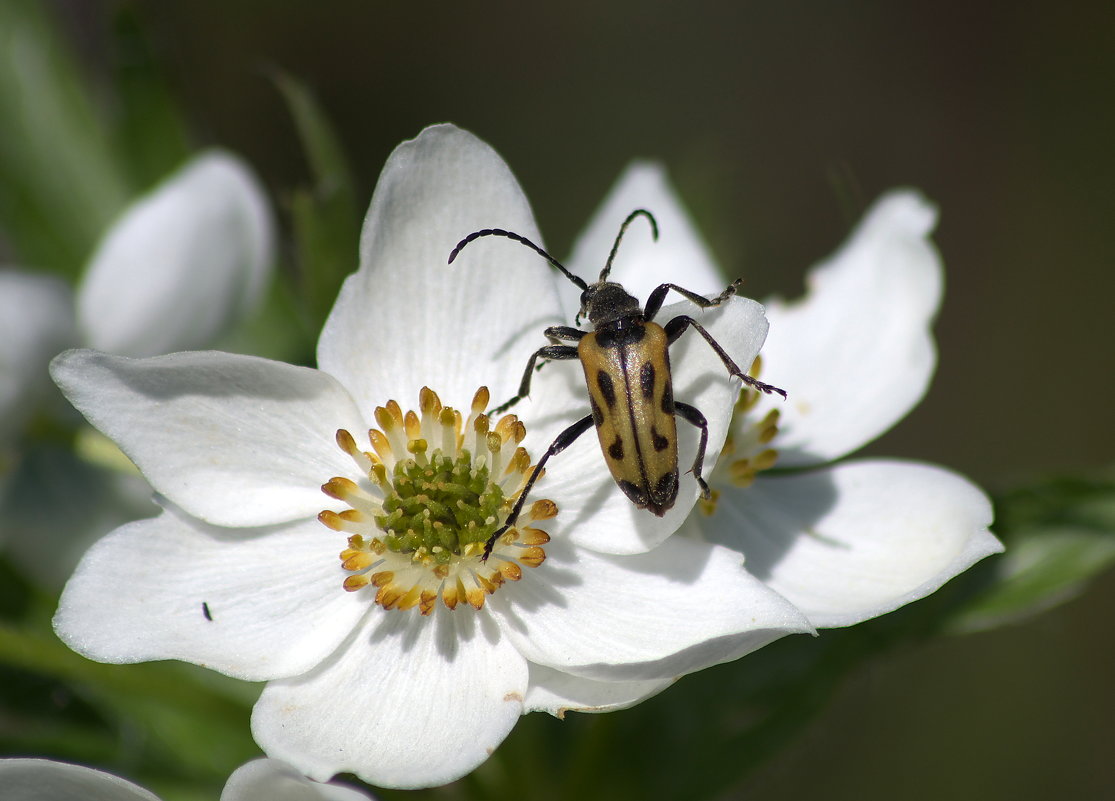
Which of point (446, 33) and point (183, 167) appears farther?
point (446, 33)

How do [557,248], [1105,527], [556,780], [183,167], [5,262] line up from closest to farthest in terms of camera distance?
[1105,527] < [556,780] < [183,167] < [5,262] < [557,248]

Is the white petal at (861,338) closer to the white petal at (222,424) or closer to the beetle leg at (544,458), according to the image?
the beetle leg at (544,458)

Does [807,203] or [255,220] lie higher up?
[807,203]

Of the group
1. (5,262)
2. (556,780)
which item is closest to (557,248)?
(5,262)

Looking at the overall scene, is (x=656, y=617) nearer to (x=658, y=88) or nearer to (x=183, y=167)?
(x=183, y=167)

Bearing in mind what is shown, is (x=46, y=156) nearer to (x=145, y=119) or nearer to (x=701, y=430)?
(x=145, y=119)
